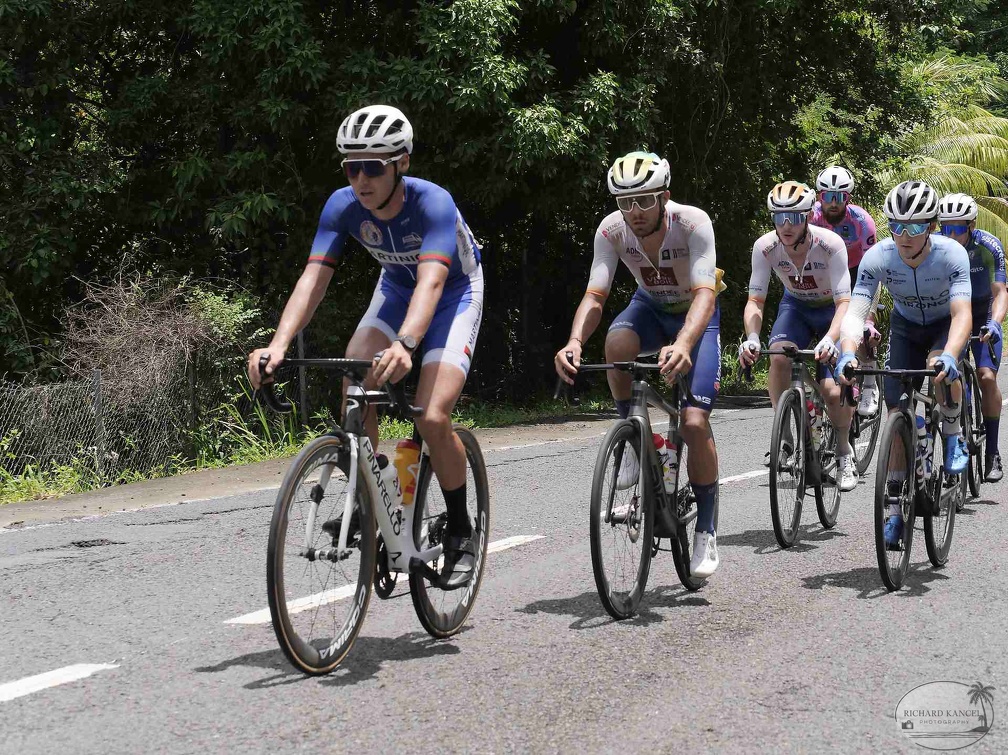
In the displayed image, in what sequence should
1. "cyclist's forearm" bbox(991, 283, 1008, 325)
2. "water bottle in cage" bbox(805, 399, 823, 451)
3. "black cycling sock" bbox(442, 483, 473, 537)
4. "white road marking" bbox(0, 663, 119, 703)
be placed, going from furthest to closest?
1. "cyclist's forearm" bbox(991, 283, 1008, 325)
2. "water bottle in cage" bbox(805, 399, 823, 451)
3. "black cycling sock" bbox(442, 483, 473, 537)
4. "white road marking" bbox(0, 663, 119, 703)

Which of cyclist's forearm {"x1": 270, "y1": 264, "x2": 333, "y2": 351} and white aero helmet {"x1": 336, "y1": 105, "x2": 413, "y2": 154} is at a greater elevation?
white aero helmet {"x1": 336, "y1": 105, "x2": 413, "y2": 154}

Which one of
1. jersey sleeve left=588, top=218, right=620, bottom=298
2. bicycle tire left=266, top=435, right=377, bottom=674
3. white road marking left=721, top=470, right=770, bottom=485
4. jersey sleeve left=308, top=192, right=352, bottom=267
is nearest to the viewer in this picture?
bicycle tire left=266, top=435, right=377, bottom=674

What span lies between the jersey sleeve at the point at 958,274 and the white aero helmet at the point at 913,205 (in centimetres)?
40

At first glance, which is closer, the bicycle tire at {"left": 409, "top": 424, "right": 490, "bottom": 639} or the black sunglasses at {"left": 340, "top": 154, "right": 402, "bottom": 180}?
the black sunglasses at {"left": 340, "top": 154, "right": 402, "bottom": 180}

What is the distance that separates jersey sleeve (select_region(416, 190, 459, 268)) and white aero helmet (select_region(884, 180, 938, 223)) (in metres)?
2.93

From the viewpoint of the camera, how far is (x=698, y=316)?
19.6 ft

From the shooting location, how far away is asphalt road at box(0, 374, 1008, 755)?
13.8 ft

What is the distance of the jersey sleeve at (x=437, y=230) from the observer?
5.11 m

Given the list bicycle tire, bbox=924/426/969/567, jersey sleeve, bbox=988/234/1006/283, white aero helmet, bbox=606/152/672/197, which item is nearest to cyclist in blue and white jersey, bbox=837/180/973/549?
bicycle tire, bbox=924/426/969/567

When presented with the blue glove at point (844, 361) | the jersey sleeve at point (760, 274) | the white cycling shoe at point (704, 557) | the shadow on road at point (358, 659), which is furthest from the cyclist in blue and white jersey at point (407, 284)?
the jersey sleeve at point (760, 274)

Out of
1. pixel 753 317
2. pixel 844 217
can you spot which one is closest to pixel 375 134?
pixel 753 317

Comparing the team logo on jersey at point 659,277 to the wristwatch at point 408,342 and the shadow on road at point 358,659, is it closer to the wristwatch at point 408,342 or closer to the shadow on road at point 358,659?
the wristwatch at point 408,342

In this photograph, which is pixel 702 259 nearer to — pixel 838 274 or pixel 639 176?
pixel 639 176

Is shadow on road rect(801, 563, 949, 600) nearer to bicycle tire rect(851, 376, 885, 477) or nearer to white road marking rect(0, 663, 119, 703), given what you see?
bicycle tire rect(851, 376, 885, 477)
